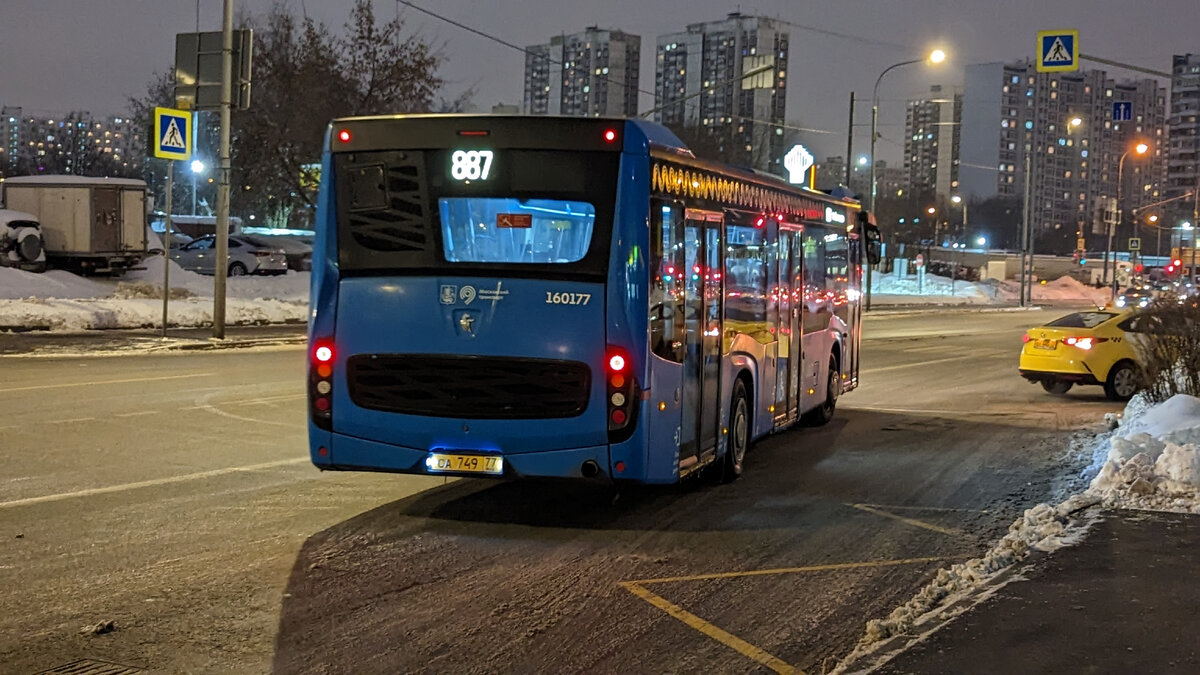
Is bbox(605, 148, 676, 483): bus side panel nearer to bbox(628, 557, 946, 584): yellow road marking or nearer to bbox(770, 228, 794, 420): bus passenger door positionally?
bbox(628, 557, 946, 584): yellow road marking

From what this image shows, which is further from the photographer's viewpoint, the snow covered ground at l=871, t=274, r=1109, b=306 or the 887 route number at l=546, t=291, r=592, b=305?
the snow covered ground at l=871, t=274, r=1109, b=306

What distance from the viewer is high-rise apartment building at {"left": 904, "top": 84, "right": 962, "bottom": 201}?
126562 mm

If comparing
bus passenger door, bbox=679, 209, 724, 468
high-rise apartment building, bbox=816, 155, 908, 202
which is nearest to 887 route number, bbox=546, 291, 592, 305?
bus passenger door, bbox=679, 209, 724, 468

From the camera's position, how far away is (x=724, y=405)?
10234mm

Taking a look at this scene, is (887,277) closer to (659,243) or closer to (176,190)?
(176,190)

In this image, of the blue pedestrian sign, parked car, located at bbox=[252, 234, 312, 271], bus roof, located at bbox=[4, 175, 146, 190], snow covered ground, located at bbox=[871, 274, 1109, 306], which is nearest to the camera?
the blue pedestrian sign

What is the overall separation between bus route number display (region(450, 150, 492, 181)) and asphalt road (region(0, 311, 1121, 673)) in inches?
96.4

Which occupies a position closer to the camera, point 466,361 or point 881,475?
point 466,361

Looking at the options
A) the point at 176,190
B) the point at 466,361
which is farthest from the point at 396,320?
the point at 176,190

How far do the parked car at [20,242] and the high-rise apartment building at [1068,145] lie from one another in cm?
11467

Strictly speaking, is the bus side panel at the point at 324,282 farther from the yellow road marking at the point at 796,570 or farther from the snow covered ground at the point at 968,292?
the snow covered ground at the point at 968,292

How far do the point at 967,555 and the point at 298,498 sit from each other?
16.1ft

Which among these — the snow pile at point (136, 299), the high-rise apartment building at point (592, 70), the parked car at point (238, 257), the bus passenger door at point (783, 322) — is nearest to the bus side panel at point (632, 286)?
the bus passenger door at point (783, 322)

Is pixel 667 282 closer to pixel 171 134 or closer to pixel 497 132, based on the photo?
pixel 497 132
